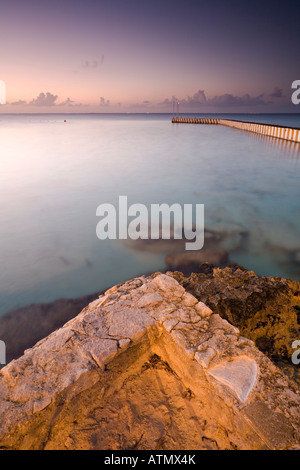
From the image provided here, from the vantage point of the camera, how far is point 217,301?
4.17m

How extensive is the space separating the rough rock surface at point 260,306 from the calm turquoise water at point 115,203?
133 cm

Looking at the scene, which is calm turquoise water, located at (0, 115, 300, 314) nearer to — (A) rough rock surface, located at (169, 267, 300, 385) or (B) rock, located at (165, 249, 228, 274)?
(B) rock, located at (165, 249, 228, 274)

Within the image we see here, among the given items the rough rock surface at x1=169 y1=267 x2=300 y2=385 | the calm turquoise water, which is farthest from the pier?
the rough rock surface at x1=169 y1=267 x2=300 y2=385

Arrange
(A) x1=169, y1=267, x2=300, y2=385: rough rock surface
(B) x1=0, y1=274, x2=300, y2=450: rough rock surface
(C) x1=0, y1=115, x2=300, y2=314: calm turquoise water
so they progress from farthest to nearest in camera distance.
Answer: (C) x1=0, y1=115, x2=300, y2=314: calm turquoise water → (A) x1=169, y1=267, x2=300, y2=385: rough rock surface → (B) x1=0, y1=274, x2=300, y2=450: rough rock surface

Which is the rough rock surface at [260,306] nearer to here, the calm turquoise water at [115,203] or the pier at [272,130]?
the calm turquoise water at [115,203]

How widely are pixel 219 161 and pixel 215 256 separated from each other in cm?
1164

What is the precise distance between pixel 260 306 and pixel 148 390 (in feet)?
7.53

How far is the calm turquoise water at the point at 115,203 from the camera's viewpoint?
19.3 feet

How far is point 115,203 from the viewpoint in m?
9.85

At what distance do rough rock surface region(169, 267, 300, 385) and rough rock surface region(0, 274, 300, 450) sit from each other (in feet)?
3.21

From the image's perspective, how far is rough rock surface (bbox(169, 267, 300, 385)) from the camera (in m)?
3.55

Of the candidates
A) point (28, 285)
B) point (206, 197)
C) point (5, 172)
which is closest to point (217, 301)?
point (28, 285)
